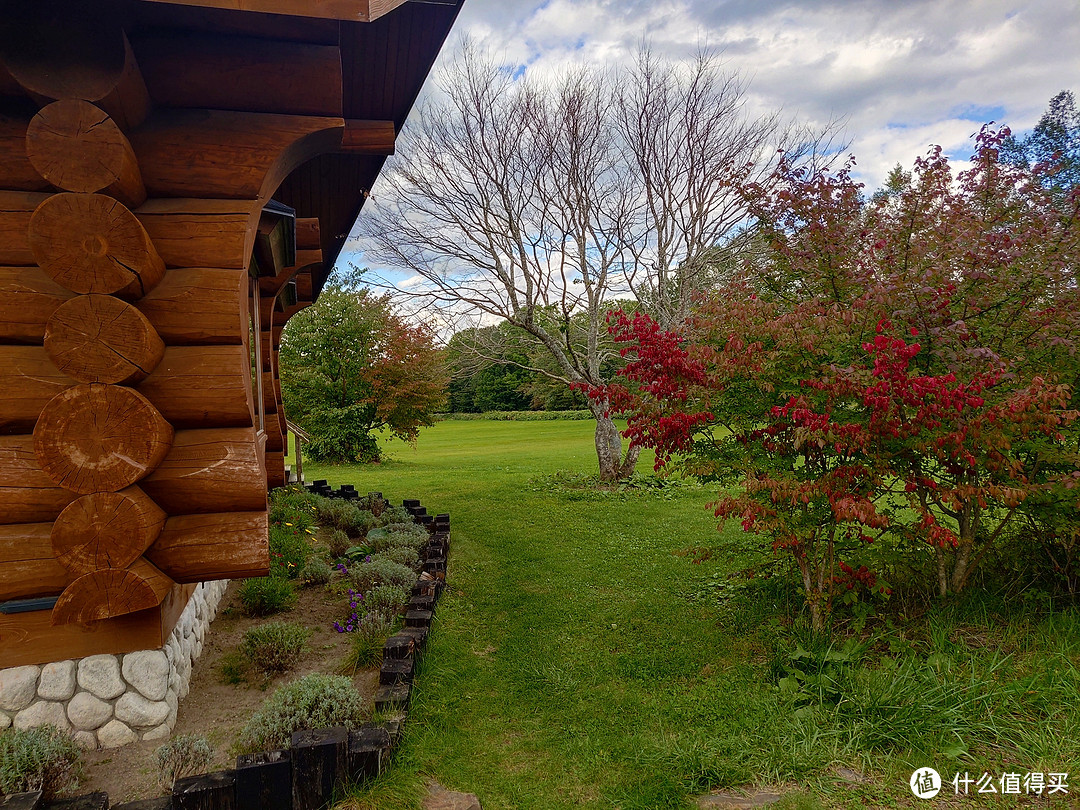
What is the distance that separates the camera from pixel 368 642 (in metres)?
4.28

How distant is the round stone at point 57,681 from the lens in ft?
9.62

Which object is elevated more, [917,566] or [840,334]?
[840,334]

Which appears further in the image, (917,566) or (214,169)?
(917,566)

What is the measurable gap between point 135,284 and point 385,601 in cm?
315

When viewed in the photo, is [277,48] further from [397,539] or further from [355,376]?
[355,376]

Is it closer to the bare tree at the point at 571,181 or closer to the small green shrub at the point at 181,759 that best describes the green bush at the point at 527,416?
the bare tree at the point at 571,181

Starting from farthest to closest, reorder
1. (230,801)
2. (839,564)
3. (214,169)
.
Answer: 1. (839,564)
2. (214,169)
3. (230,801)

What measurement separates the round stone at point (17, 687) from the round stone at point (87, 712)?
7.6 inches

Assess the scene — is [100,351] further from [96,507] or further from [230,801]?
[230,801]

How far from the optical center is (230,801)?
2.54 m

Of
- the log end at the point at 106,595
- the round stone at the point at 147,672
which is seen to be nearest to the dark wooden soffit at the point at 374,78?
→ the log end at the point at 106,595

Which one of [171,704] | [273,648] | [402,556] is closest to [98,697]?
[171,704]

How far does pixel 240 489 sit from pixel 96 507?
573 mm

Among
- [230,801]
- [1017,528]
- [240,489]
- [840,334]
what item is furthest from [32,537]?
[1017,528]
